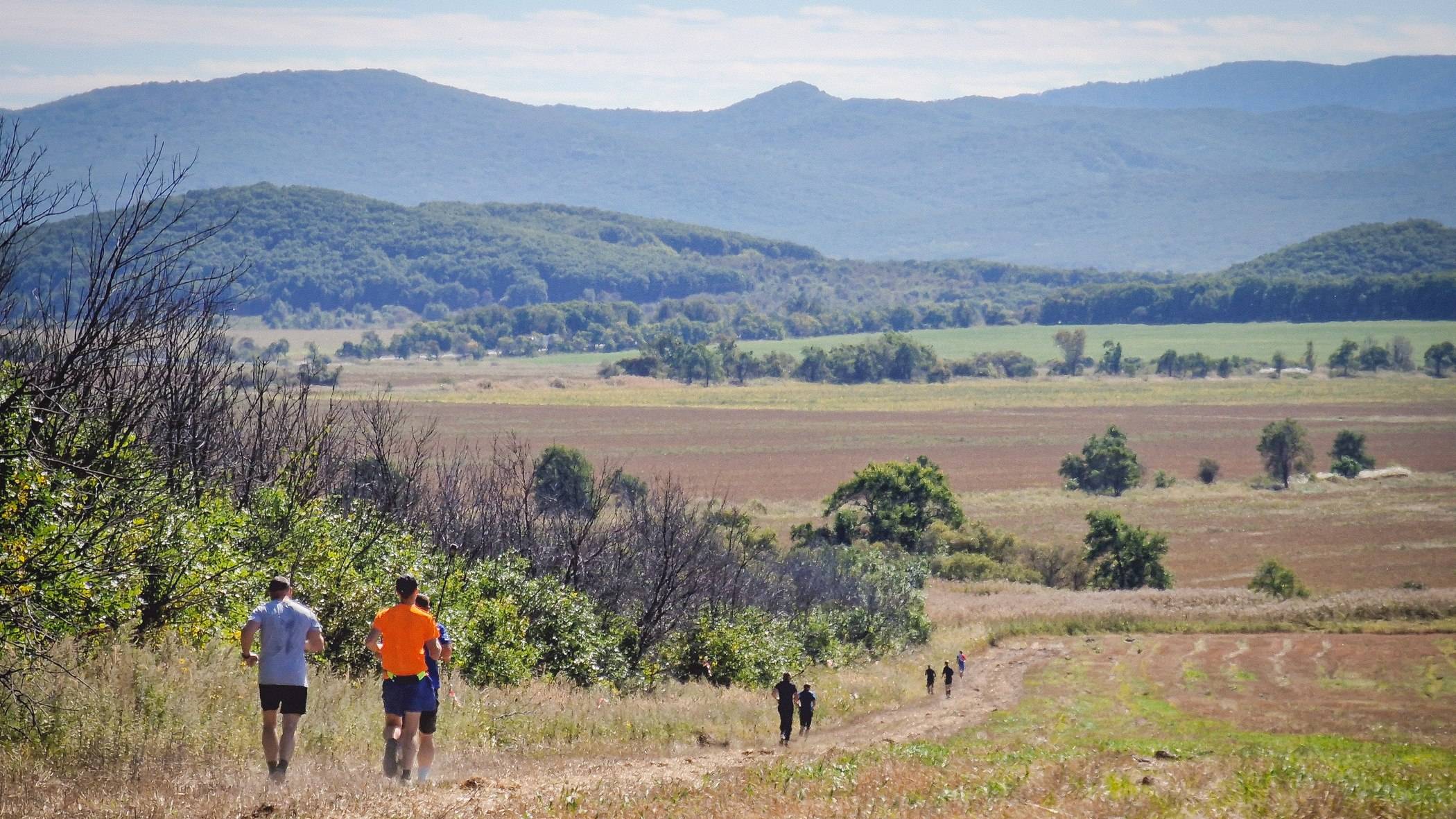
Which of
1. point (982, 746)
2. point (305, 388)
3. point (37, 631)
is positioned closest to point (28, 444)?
point (37, 631)

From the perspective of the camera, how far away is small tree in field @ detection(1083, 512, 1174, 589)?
6216 cm

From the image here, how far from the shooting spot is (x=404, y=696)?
12.1 meters

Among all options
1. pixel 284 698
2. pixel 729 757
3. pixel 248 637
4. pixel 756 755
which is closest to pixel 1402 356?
pixel 756 755

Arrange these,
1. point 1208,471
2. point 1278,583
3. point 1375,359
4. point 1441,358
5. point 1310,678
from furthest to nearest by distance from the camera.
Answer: point 1375,359, point 1441,358, point 1208,471, point 1278,583, point 1310,678

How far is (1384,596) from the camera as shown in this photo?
2024 inches

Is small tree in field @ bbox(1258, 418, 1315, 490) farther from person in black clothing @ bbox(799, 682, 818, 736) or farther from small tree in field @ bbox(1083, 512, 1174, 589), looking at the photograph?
person in black clothing @ bbox(799, 682, 818, 736)

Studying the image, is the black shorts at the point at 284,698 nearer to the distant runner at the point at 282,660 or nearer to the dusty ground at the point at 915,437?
the distant runner at the point at 282,660

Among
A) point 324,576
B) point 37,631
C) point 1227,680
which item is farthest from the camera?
point 1227,680

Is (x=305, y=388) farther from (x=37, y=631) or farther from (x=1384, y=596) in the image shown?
(x=1384, y=596)

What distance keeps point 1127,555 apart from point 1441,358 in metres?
146

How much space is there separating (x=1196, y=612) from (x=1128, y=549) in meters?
11.3

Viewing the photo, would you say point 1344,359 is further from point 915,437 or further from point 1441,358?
point 915,437

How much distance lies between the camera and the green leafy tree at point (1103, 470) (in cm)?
9481

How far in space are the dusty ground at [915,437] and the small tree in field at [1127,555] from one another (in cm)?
2673
